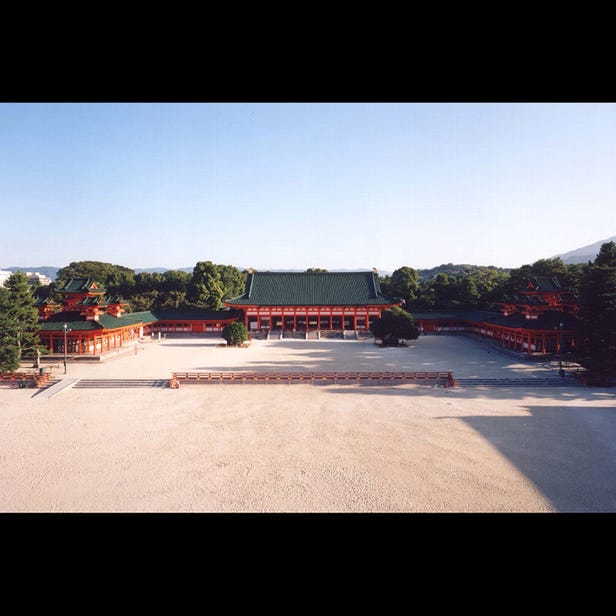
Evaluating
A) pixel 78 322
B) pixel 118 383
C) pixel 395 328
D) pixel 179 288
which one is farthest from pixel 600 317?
pixel 179 288

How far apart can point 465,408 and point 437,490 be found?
8602 millimetres

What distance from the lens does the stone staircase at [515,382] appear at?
23500 mm

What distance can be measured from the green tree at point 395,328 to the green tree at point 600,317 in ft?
45.5

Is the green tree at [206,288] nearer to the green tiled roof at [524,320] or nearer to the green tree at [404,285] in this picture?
the green tree at [404,285]

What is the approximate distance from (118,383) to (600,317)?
30547 millimetres

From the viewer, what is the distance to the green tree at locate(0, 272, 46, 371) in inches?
955

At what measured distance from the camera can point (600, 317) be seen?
2386 cm

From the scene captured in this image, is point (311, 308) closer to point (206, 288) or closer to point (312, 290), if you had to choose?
point (312, 290)

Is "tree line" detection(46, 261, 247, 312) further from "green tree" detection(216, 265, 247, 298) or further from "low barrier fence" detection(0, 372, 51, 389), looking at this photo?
"low barrier fence" detection(0, 372, 51, 389)

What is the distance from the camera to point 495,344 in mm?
36812

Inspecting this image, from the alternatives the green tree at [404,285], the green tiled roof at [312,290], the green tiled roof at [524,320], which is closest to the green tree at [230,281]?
the green tiled roof at [312,290]

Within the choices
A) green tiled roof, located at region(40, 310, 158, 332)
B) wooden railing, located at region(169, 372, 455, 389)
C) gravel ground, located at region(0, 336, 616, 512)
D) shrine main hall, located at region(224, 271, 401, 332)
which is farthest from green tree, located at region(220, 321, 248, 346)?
gravel ground, located at region(0, 336, 616, 512)
